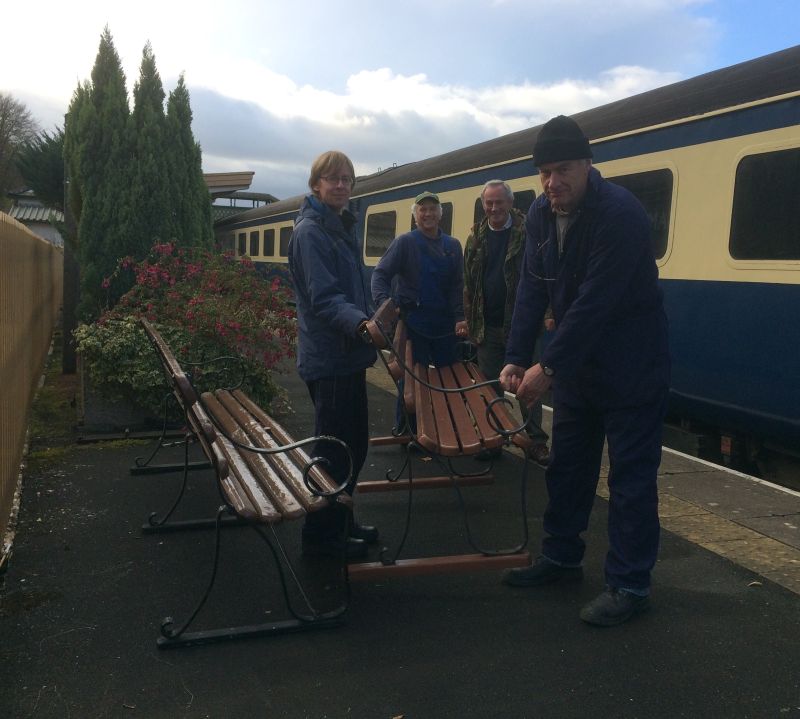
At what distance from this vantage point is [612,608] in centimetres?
287

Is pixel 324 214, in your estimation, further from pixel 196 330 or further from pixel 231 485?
pixel 196 330

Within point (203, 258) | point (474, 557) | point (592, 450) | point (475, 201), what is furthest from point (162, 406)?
point (475, 201)

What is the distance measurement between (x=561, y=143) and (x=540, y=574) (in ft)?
5.72

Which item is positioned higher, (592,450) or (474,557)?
(592,450)

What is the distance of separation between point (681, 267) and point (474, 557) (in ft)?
11.4

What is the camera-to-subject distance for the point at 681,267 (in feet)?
19.0

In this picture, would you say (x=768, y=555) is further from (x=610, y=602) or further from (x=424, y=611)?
(x=424, y=611)

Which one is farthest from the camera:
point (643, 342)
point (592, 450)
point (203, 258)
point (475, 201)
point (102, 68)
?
point (475, 201)

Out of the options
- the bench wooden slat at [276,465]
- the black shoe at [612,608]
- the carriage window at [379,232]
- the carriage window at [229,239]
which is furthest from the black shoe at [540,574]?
the carriage window at [229,239]

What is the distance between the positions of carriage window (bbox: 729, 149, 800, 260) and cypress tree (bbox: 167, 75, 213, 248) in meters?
5.27

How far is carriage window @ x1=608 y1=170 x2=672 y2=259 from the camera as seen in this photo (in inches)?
234

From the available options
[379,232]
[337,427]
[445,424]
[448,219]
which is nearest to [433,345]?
[445,424]

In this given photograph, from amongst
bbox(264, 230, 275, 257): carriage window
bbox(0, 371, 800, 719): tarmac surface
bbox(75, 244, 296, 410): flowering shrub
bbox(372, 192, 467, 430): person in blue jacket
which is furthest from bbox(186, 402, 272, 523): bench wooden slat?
bbox(264, 230, 275, 257): carriage window

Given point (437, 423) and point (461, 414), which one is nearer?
point (437, 423)
